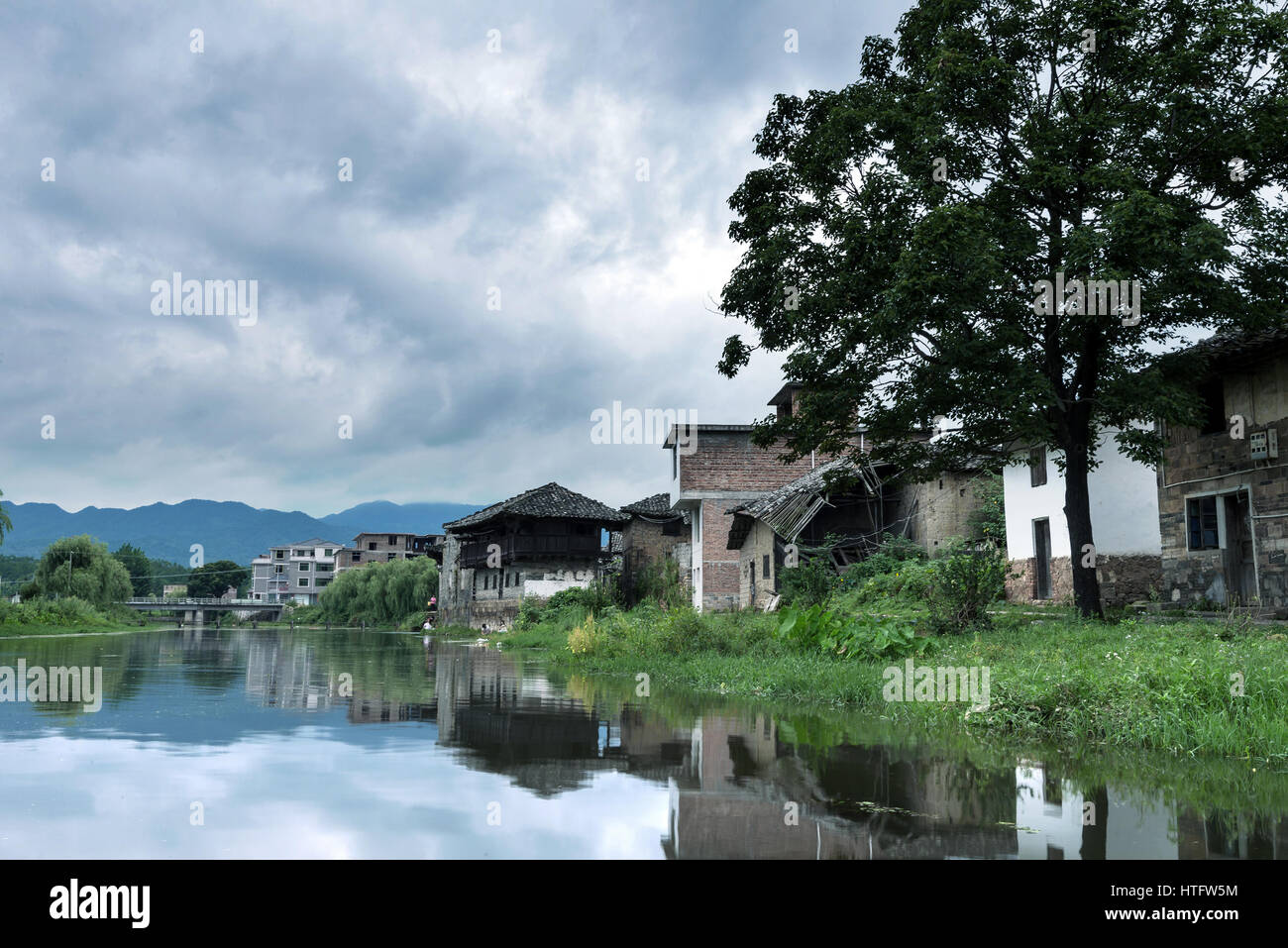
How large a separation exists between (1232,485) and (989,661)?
34.7 feet

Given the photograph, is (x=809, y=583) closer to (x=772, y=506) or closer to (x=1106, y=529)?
(x=1106, y=529)

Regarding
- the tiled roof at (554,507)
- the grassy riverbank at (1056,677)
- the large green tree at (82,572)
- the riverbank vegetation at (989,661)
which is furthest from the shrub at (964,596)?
the large green tree at (82,572)

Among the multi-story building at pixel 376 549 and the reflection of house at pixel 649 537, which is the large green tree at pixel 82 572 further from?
the multi-story building at pixel 376 549

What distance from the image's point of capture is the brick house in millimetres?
17297

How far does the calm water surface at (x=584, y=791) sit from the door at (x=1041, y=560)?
1774cm

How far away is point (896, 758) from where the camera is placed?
7074mm

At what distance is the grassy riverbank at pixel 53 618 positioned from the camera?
136ft

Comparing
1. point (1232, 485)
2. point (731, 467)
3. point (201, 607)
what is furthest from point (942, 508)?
point (201, 607)

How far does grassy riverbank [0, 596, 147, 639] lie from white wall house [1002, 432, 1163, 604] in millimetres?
37003

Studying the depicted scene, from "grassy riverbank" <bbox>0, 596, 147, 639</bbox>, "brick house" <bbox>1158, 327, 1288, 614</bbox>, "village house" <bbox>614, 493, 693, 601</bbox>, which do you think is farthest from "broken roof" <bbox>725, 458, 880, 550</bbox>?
"grassy riverbank" <bbox>0, 596, 147, 639</bbox>

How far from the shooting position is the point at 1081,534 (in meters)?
17.5

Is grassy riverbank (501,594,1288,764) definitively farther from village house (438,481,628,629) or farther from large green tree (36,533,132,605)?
large green tree (36,533,132,605)
